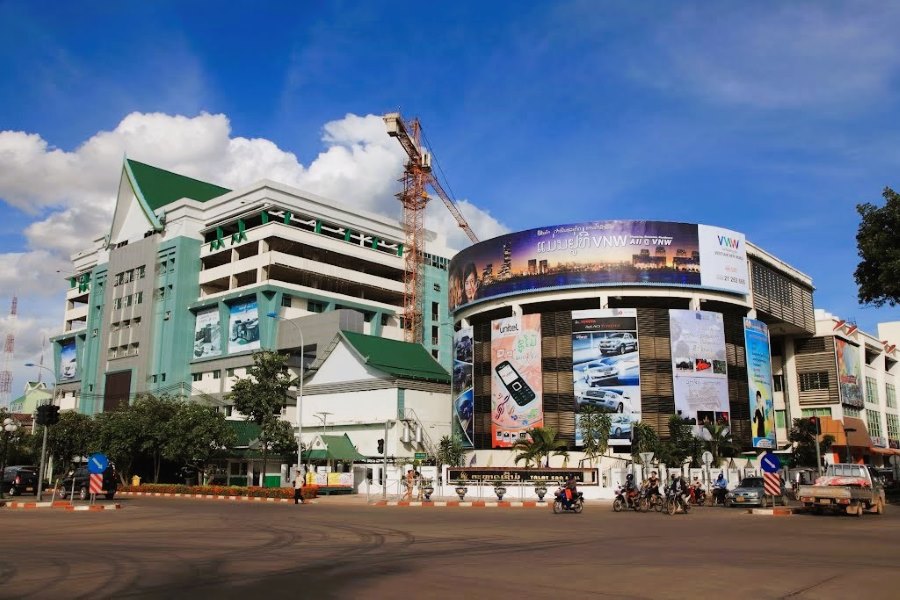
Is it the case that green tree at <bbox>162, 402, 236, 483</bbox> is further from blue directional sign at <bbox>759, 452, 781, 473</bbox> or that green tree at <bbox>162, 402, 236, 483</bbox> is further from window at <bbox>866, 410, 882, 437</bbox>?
window at <bbox>866, 410, 882, 437</bbox>

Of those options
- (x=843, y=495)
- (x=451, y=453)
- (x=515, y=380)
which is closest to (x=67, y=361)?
(x=451, y=453)

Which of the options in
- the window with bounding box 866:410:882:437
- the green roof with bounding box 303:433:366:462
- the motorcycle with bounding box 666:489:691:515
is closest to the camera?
the motorcycle with bounding box 666:489:691:515

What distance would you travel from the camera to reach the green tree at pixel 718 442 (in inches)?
2153

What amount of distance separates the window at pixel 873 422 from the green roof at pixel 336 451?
56.6 m

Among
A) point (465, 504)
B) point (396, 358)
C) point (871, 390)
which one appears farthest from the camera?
point (871, 390)

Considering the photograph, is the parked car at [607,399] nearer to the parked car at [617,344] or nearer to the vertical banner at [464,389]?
the parked car at [617,344]

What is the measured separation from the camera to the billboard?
2370 inches

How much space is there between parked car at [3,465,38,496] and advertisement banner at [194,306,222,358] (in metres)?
31.9

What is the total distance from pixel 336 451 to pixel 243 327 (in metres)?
27.1

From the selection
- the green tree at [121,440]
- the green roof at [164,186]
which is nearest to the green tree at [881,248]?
the green tree at [121,440]

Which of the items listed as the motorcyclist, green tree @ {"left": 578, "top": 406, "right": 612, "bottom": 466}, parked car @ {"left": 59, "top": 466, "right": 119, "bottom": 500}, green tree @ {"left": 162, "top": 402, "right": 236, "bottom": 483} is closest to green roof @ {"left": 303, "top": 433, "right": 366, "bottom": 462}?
green tree @ {"left": 162, "top": 402, "right": 236, "bottom": 483}

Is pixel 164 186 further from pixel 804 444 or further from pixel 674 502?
pixel 674 502

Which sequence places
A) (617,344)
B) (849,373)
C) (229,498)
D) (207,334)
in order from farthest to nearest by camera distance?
(207,334) → (849,373) → (617,344) → (229,498)

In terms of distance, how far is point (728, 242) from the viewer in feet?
204
